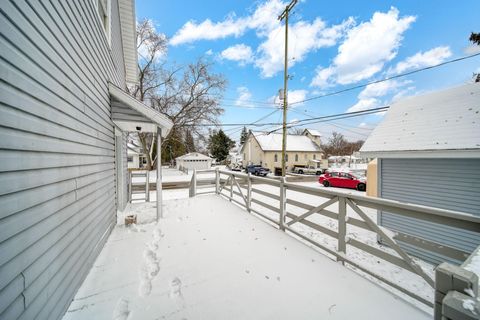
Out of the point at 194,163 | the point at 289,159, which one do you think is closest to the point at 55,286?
the point at 194,163

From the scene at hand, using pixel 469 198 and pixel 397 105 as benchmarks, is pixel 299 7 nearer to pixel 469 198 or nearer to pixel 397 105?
pixel 397 105

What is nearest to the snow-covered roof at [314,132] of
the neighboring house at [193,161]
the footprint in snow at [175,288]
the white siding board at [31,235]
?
the neighboring house at [193,161]

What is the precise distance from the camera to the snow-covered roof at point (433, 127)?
4.67m

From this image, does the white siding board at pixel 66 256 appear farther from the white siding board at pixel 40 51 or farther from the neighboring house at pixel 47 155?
the white siding board at pixel 40 51

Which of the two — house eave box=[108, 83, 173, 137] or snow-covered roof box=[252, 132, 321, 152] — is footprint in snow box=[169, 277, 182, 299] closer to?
house eave box=[108, 83, 173, 137]

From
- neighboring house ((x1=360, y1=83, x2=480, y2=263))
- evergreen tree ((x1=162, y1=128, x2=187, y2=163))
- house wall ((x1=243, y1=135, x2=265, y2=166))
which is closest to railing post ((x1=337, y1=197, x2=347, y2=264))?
neighboring house ((x1=360, y1=83, x2=480, y2=263))

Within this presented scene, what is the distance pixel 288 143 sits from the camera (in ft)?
95.6

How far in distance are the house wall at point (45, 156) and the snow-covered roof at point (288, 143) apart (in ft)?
87.4

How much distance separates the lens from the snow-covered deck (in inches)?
72.7

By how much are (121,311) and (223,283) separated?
3.36 ft

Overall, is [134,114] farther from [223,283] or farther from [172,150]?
[172,150]

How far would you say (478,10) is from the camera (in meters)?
5.72

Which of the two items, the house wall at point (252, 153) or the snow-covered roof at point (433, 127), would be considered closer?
the snow-covered roof at point (433, 127)

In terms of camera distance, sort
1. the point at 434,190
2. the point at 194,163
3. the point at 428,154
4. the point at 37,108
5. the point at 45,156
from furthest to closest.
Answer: the point at 194,163, the point at 434,190, the point at 428,154, the point at 45,156, the point at 37,108
